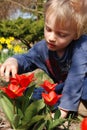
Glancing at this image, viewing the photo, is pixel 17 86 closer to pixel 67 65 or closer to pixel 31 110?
pixel 31 110

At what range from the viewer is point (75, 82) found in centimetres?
227

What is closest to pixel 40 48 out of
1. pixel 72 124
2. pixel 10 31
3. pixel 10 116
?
pixel 72 124

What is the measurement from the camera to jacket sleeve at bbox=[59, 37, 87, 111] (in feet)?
7.24

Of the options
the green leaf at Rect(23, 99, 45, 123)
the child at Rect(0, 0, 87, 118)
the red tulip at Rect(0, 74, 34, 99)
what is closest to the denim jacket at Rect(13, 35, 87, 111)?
the child at Rect(0, 0, 87, 118)

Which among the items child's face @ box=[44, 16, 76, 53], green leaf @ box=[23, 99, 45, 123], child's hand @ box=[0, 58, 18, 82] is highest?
child's face @ box=[44, 16, 76, 53]

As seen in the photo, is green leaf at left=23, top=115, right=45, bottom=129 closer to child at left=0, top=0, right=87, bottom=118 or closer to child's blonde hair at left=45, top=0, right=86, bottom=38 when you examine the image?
child at left=0, top=0, right=87, bottom=118

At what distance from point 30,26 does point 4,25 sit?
2.28 ft

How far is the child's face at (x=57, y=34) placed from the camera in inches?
86.0

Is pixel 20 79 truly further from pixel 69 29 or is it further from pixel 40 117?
pixel 69 29

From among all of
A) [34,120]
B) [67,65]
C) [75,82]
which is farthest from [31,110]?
[67,65]

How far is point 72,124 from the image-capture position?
2260 mm

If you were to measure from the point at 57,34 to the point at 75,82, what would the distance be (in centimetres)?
32

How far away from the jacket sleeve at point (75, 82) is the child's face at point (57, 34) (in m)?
0.13

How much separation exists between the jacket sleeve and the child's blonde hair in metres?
0.15
